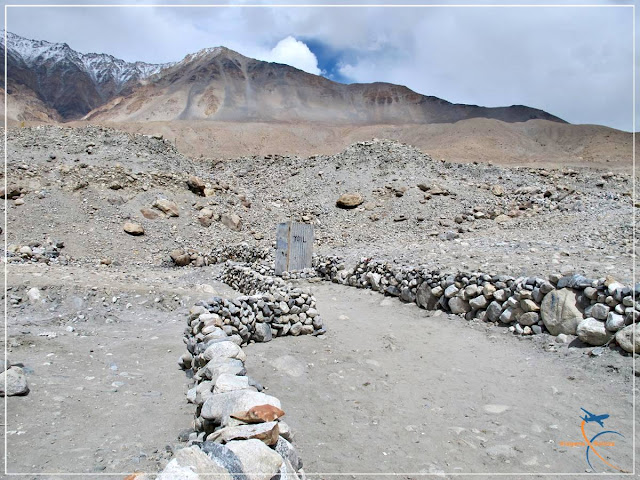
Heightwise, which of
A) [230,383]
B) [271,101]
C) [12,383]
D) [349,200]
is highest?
[271,101]

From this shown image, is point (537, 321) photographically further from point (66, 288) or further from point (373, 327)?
point (66, 288)

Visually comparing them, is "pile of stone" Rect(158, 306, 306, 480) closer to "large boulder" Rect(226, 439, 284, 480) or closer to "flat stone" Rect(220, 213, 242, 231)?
"large boulder" Rect(226, 439, 284, 480)

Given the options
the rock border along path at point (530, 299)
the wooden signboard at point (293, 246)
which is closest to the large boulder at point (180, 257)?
the wooden signboard at point (293, 246)

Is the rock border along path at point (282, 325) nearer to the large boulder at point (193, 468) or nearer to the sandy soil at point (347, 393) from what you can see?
the large boulder at point (193, 468)

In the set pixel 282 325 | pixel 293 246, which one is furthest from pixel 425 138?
pixel 282 325

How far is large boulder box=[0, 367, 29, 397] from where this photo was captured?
4039 millimetres

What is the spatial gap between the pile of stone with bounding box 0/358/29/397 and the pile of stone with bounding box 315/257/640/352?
6.08m

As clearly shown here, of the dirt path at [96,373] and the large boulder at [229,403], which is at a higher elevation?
the large boulder at [229,403]

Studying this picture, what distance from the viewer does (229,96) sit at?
233 ft

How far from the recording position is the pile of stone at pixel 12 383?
404 cm

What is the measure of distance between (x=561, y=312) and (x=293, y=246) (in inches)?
285

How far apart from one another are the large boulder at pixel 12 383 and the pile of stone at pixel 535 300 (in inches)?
239

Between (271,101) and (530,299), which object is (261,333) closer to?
(530,299)

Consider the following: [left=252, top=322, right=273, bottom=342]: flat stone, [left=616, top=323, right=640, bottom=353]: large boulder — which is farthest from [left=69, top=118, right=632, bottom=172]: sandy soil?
[left=252, top=322, right=273, bottom=342]: flat stone
